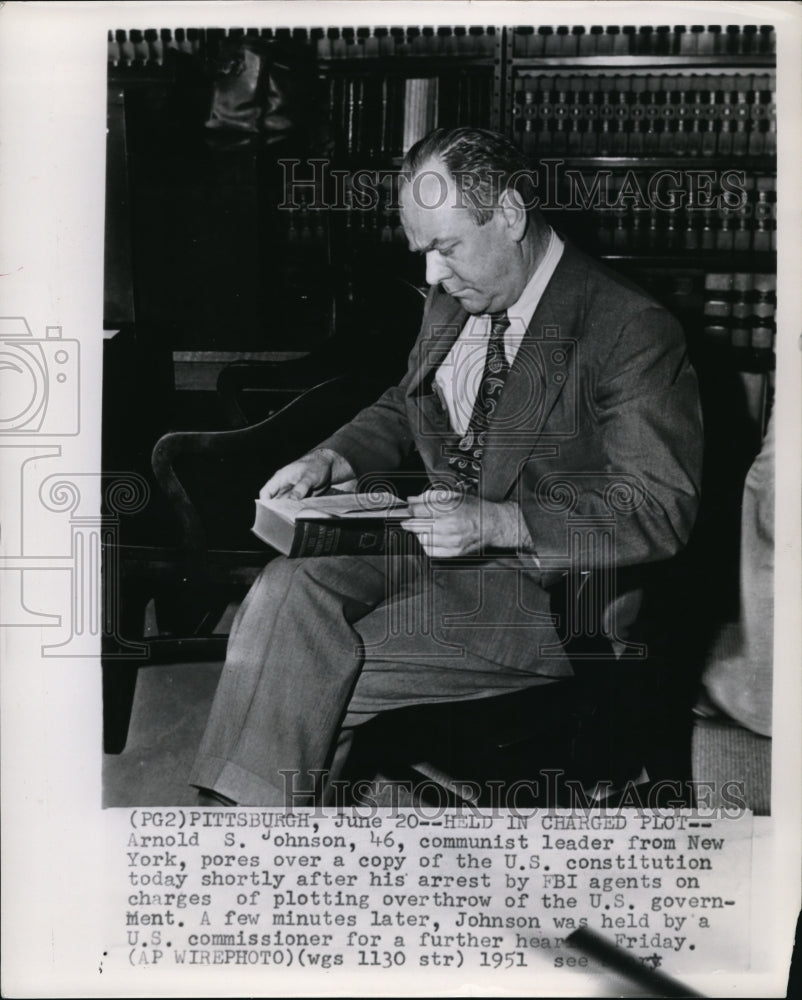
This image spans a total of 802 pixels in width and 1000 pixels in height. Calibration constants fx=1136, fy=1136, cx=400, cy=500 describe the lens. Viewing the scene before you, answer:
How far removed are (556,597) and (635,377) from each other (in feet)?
1.19

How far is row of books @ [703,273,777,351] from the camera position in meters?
1.80

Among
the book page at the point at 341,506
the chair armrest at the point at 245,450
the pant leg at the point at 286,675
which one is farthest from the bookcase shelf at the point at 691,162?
the pant leg at the point at 286,675

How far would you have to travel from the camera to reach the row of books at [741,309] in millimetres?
1801

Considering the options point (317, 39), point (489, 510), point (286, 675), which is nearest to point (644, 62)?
point (317, 39)

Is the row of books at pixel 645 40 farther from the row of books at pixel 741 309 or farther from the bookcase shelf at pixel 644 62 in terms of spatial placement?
the row of books at pixel 741 309

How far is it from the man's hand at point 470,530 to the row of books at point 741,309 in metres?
0.43

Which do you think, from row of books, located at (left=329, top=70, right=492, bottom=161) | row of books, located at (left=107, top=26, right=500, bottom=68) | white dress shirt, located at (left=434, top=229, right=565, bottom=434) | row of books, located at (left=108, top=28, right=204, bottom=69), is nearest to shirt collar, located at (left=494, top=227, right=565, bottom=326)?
white dress shirt, located at (left=434, top=229, right=565, bottom=434)

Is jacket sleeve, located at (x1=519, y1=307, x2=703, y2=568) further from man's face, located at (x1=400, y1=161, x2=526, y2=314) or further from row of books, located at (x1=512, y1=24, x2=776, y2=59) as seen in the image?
row of books, located at (x1=512, y1=24, x2=776, y2=59)

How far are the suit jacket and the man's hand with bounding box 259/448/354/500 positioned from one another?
0.22m

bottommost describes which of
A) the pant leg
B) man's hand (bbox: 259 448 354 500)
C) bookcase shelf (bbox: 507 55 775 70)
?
the pant leg

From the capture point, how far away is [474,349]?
1810 millimetres

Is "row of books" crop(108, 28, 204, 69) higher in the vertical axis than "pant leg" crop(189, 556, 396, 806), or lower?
higher

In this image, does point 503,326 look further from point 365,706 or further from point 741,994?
point 741,994

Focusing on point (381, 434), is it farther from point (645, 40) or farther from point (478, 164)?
point (645, 40)
